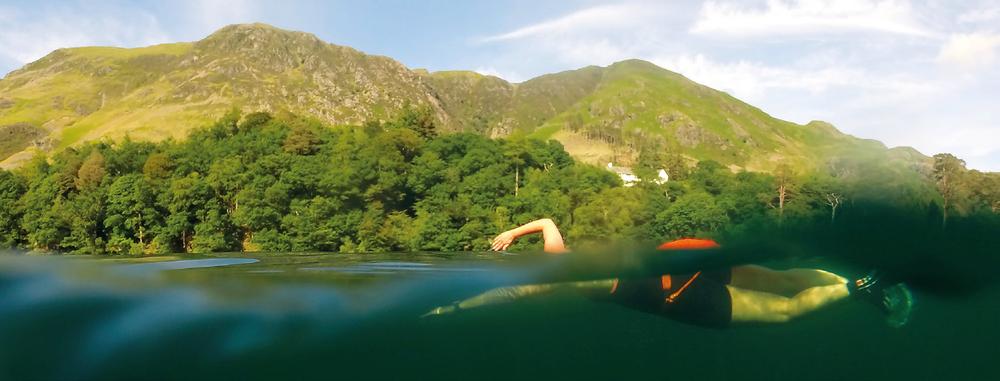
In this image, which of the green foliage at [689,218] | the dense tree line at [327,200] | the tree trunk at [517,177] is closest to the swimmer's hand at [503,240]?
the dense tree line at [327,200]

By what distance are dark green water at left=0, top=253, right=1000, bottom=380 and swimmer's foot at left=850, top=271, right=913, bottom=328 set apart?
0.23 metres

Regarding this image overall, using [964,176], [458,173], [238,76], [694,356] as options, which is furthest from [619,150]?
[694,356]

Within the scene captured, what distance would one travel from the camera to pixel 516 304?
32.2ft

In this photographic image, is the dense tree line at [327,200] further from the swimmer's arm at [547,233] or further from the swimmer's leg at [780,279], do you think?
the swimmer's arm at [547,233]

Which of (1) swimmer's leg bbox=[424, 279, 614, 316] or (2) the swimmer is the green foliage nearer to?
(2) the swimmer

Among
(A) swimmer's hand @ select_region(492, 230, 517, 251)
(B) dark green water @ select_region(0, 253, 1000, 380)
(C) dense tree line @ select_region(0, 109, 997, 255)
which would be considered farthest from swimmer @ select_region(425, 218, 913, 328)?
(C) dense tree line @ select_region(0, 109, 997, 255)

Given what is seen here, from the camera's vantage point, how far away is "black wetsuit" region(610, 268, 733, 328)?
8.91 meters

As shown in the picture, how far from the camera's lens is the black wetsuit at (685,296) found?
8906mm

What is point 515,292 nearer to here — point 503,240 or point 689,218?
point 503,240

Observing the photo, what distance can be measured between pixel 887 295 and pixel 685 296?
3312 mm

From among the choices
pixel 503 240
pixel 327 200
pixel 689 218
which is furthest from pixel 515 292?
pixel 689 218

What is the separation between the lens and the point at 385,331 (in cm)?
898

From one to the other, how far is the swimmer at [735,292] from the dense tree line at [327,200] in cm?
3119

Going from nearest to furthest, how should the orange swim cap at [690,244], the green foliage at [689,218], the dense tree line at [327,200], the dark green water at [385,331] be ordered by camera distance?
Answer: the dark green water at [385,331], the orange swim cap at [690,244], the dense tree line at [327,200], the green foliage at [689,218]
